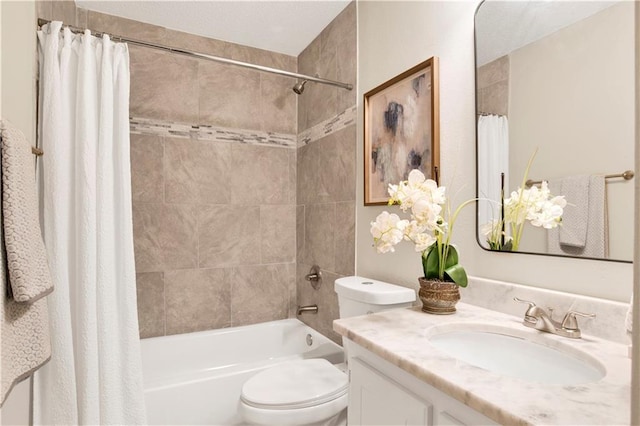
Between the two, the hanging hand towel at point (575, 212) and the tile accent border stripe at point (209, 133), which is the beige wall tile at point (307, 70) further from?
the hanging hand towel at point (575, 212)

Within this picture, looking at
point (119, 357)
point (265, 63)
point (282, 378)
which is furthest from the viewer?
point (265, 63)

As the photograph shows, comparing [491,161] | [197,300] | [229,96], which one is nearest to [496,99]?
[491,161]

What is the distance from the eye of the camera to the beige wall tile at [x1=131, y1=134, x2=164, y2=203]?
2.09 meters

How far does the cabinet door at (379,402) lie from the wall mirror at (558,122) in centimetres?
60

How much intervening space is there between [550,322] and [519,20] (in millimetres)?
941

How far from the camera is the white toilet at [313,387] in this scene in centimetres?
128

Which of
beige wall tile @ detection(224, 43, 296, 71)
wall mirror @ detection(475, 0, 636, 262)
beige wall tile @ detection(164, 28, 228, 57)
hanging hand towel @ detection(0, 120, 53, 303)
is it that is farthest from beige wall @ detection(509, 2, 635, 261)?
beige wall tile @ detection(164, 28, 228, 57)

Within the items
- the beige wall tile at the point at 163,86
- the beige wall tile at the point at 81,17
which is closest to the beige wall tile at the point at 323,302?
the beige wall tile at the point at 163,86

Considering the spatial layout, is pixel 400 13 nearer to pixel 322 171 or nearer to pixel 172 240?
pixel 322 171

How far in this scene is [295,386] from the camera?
1417 mm

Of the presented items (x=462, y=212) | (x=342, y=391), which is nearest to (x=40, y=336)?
(x=342, y=391)

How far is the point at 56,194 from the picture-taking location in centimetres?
126

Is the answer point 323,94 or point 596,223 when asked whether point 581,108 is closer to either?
point 596,223

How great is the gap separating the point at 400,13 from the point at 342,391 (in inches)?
67.6
